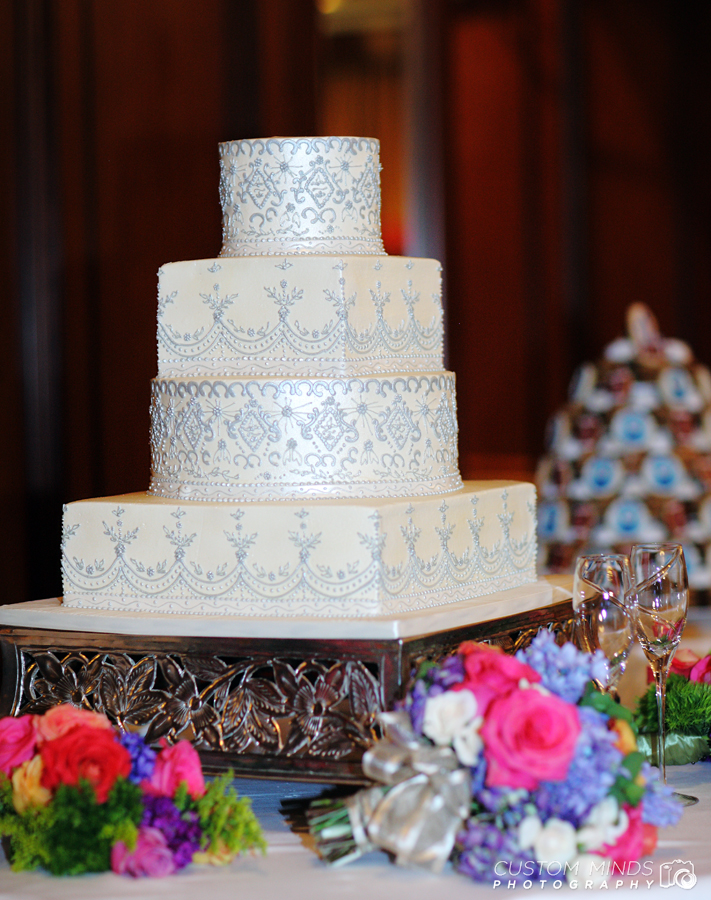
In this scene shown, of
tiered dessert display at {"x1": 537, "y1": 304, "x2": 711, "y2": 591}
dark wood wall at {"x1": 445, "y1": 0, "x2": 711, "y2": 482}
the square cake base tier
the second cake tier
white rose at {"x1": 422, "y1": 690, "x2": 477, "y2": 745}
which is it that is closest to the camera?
white rose at {"x1": 422, "y1": 690, "x2": 477, "y2": 745}

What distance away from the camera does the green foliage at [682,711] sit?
2209mm

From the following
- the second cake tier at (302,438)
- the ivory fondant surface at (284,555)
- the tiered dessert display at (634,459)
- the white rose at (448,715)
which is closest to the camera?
the white rose at (448,715)

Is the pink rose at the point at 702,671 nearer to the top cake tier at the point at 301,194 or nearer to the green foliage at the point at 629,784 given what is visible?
the green foliage at the point at 629,784

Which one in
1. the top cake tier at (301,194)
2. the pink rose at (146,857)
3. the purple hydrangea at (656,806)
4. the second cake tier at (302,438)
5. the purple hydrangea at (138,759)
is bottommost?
the pink rose at (146,857)

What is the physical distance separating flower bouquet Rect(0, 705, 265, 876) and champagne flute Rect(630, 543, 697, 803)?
70 cm

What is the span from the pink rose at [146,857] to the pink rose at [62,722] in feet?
0.71

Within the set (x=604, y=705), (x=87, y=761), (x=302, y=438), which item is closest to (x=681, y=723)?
(x=604, y=705)

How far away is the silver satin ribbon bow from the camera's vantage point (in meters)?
1.62

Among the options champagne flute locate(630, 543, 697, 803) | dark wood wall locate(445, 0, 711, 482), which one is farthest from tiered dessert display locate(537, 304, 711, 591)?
dark wood wall locate(445, 0, 711, 482)

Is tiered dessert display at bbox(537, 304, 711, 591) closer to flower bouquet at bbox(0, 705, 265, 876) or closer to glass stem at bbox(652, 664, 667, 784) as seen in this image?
glass stem at bbox(652, 664, 667, 784)

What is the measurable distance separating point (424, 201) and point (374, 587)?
5.28 meters

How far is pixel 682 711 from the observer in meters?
2.22

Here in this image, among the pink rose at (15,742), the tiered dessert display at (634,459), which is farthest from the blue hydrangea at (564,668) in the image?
the tiered dessert display at (634,459)

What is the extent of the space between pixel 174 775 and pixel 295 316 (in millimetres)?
931
